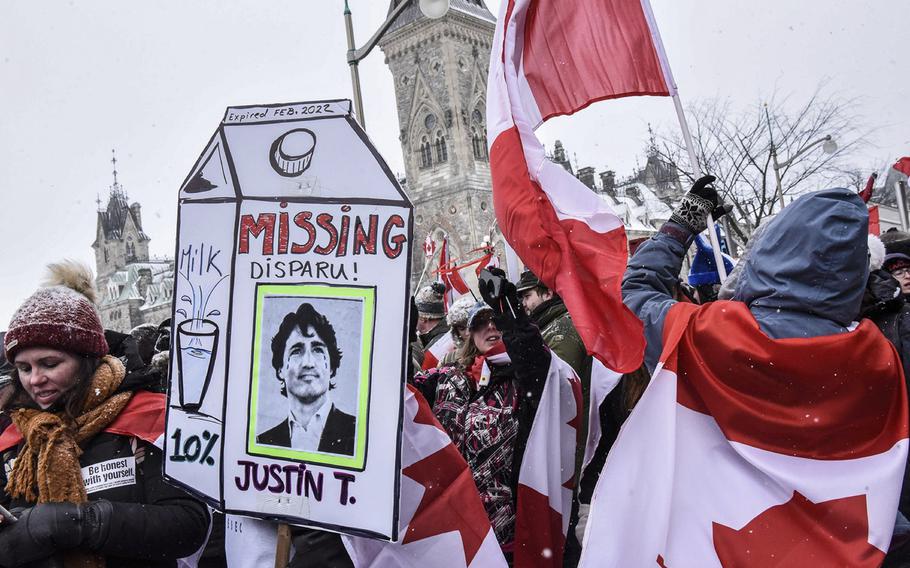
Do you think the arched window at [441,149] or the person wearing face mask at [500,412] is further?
the arched window at [441,149]

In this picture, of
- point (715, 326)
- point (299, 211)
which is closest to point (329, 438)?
point (299, 211)

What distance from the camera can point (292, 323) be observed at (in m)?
2.70

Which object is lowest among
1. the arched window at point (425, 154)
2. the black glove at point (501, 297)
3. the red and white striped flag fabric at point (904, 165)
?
the black glove at point (501, 297)

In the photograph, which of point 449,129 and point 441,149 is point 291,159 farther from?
point 441,149

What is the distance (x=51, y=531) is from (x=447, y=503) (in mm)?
1329

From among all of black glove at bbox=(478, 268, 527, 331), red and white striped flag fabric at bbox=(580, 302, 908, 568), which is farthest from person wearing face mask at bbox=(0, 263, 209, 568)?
red and white striped flag fabric at bbox=(580, 302, 908, 568)

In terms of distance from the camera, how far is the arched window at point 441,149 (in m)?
54.0

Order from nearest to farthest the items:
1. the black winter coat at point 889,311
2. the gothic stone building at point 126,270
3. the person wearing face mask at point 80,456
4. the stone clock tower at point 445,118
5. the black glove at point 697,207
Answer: the person wearing face mask at point 80,456 → the black glove at point 697,207 → the black winter coat at point 889,311 → the stone clock tower at point 445,118 → the gothic stone building at point 126,270

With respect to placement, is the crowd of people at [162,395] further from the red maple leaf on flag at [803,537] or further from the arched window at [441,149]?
the arched window at [441,149]

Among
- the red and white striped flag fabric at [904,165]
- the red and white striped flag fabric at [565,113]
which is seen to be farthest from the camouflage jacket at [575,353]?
the red and white striped flag fabric at [904,165]

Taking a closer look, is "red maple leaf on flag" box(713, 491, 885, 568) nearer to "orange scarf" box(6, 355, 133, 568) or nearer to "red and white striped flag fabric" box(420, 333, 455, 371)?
"orange scarf" box(6, 355, 133, 568)

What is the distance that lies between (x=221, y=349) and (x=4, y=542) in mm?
838

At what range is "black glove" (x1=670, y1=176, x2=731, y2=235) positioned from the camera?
282cm

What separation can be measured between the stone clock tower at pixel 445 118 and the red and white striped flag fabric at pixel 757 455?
48.8 metres
